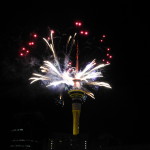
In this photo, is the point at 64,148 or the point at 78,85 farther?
the point at 64,148

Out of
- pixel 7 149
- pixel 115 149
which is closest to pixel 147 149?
pixel 115 149

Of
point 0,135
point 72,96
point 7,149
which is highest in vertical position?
point 72,96

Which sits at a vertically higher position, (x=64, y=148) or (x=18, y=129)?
(x=18, y=129)

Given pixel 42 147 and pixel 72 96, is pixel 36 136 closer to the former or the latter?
pixel 42 147

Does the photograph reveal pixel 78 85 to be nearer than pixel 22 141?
Yes

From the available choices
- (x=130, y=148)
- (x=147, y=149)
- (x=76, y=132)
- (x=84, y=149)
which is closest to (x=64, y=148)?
(x=84, y=149)

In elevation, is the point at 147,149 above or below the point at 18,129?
below

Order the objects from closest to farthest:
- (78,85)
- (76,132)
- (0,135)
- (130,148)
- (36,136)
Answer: (78,85) → (76,132) → (130,148) → (0,135) → (36,136)

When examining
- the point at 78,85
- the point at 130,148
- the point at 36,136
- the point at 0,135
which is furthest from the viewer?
the point at 36,136

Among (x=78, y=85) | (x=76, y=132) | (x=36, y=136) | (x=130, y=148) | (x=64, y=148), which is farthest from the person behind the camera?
(x=36, y=136)

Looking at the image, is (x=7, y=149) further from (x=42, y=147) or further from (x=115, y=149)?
(x=115, y=149)
